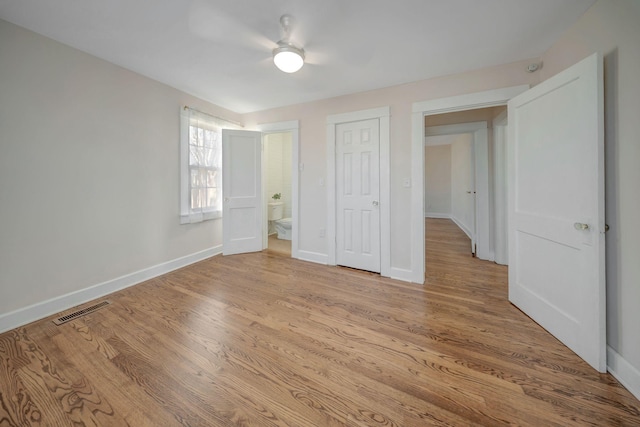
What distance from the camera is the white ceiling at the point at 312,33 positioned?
1.66m

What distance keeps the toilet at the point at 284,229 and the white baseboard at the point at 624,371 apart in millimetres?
4325

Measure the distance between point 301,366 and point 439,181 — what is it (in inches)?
326

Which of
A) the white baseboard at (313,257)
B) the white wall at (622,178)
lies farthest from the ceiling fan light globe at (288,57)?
the white baseboard at (313,257)

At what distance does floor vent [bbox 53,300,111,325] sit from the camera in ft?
6.40

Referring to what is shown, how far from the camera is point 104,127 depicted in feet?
7.83

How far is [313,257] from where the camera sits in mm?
3525

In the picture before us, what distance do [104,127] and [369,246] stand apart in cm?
333

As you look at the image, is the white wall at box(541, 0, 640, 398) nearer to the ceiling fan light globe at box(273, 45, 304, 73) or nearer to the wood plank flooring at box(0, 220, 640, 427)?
the wood plank flooring at box(0, 220, 640, 427)

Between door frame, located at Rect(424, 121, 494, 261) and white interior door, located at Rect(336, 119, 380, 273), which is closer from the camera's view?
white interior door, located at Rect(336, 119, 380, 273)

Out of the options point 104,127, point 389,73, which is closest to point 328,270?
point 389,73

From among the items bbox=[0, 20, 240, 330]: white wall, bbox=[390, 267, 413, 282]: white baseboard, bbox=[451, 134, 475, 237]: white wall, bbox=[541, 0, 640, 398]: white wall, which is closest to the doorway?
bbox=[390, 267, 413, 282]: white baseboard

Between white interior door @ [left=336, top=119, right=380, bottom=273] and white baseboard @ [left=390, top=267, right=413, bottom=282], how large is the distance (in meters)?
0.21

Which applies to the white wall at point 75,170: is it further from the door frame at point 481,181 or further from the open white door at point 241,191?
the door frame at point 481,181

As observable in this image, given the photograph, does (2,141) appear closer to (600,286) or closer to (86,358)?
(86,358)
